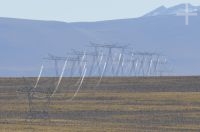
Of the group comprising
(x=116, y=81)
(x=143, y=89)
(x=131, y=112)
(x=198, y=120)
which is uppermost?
Result: (x=198, y=120)

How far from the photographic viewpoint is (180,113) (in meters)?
56.3

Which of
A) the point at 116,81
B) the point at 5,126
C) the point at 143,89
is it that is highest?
the point at 5,126

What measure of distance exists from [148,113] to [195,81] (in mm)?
53915

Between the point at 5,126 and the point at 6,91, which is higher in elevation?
the point at 5,126

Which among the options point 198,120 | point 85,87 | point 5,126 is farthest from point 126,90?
point 5,126

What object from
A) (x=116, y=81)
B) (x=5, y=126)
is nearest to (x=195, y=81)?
(x=116, y=81)

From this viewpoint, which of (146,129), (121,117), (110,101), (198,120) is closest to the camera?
(146,129)

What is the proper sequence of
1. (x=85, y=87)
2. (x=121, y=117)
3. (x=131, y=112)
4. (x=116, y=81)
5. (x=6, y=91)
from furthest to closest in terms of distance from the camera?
(x=116, y=81), (x=85, y=87), (x=6, y=91), (x=131, y=112), (x=121, y=117)

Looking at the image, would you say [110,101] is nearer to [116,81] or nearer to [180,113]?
[180,113]

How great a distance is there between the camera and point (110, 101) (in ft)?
240

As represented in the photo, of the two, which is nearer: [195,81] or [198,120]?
[198,120]

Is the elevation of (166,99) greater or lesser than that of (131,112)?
lesser

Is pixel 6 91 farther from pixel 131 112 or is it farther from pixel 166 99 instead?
pixel 131 112

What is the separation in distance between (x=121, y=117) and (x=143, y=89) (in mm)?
45931
